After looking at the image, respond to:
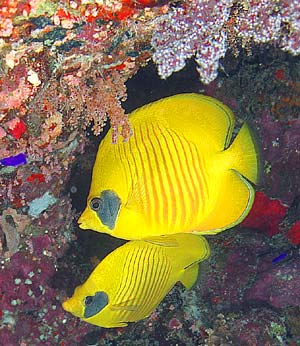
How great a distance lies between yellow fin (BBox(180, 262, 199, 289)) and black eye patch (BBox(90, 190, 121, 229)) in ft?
3.87

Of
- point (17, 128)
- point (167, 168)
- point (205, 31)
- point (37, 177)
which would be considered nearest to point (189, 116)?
point (167, 168)

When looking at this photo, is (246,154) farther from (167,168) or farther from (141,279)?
(141,279)

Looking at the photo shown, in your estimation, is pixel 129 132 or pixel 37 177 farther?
pixel 37 177

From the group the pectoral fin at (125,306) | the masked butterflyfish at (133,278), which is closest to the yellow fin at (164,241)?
the masked butterflyfish at (133,278)

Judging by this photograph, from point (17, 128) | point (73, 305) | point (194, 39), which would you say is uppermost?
point (194, 39)

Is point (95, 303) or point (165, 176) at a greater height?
point (165, 176)

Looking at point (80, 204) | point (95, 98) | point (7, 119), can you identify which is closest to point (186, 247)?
point (80, 204)

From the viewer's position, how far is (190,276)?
3156 millimetres

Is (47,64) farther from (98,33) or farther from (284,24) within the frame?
(284,24)

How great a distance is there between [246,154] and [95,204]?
809mm

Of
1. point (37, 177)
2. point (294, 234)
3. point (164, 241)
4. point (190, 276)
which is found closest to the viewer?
point (164, 241)

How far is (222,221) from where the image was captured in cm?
227

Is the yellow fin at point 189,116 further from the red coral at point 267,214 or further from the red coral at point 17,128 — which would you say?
the red coral at point 267,214

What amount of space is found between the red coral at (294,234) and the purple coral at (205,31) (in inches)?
81.3
